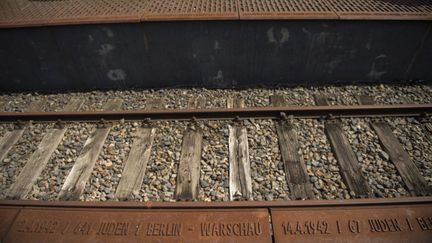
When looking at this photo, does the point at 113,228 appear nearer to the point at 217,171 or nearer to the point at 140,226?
the point at 140,226

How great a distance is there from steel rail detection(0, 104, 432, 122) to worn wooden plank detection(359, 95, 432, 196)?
34 cm

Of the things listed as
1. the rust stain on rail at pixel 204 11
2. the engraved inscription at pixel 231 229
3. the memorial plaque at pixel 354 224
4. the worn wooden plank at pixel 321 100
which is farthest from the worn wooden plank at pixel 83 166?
the worn wooden plank at pixel 321 100

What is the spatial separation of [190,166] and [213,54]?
2.40m

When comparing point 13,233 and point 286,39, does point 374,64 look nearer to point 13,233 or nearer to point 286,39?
point 286,39

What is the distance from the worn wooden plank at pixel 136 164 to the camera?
12.9ft

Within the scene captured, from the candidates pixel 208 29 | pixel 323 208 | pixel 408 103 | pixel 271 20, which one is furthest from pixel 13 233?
pixel 408 103

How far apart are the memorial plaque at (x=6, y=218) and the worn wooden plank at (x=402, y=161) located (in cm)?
509

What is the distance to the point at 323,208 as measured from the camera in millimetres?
3391

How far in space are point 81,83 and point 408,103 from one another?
6.43 meters

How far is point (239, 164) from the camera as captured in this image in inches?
164

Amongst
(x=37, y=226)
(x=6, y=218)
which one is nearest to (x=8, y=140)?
(x=6, y=218)

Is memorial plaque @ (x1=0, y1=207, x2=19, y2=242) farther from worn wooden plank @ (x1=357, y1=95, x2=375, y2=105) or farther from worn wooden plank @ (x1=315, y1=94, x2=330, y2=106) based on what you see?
worn wooden plank @ (x1=357, y1=95, x2=375, y2=105)

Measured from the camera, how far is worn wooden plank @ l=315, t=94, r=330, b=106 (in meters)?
5.28

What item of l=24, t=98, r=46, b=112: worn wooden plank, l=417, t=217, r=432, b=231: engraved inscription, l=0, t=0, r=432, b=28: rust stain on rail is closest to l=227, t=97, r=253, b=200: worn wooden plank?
l=417, t=217, r=432, b=231: engraved inscription
